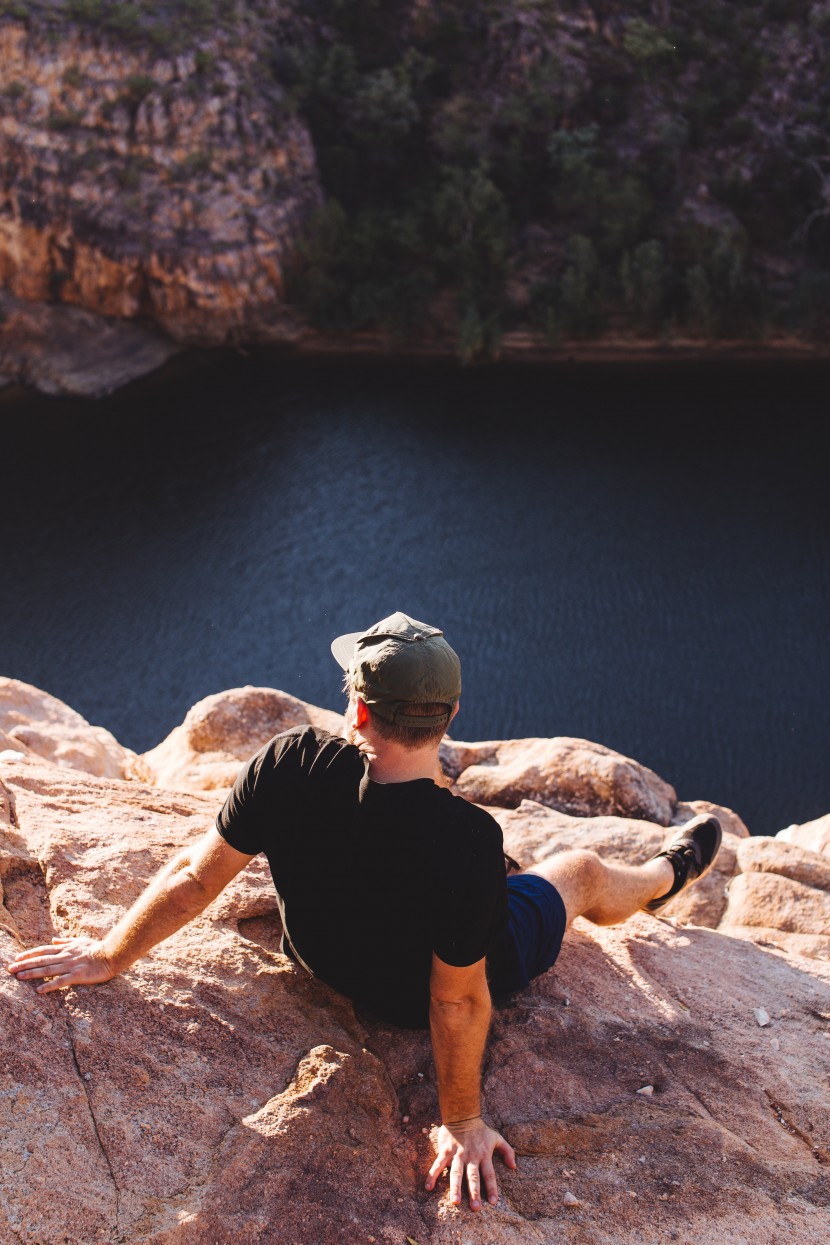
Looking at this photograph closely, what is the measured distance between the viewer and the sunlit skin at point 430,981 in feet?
10.6

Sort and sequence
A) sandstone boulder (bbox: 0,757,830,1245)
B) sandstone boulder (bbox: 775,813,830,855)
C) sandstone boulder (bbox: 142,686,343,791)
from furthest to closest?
sandstone boulder (bbox: 775,813,830,855) → sandstone boulder (bbox: 142,686,343,791) → sandstone boulder (bbox: 0,757,830,1245)

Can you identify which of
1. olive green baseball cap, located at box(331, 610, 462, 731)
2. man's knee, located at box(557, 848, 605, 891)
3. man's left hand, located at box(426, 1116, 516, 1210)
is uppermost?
olive green baseball cap, located at box(331, 610, 462, 731)

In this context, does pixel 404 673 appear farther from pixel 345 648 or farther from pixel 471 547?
pixel 471 547

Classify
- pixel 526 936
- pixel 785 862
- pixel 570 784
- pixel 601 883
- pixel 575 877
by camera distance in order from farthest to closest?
1. pixel 570 784
2. pixel 785 862
3. pixel 601 883
4. pixel 575 877
5. pixel 526 936

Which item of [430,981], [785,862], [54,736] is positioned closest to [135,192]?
[54,736]

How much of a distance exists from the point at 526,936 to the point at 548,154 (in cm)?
2693

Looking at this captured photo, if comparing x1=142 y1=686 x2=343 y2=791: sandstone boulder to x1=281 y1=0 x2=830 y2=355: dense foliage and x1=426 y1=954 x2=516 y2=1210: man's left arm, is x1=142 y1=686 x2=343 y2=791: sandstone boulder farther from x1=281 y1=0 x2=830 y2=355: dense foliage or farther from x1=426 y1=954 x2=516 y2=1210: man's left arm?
x1=281 y1=0 x2=830 y2=355: dense foliage

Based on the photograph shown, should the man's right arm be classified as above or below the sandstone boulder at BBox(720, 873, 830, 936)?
above

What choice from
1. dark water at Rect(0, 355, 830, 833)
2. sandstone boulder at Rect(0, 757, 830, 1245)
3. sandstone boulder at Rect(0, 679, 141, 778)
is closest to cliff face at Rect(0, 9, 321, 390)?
dark water at Rect(0, 355, 830, 833)

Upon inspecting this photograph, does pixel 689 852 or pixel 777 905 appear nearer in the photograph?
pixel 689 852

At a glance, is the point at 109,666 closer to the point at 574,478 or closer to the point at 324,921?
the point at 574,478

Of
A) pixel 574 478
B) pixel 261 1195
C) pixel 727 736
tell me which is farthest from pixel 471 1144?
pixel 574 478

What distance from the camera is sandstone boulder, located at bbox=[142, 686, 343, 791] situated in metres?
7.67

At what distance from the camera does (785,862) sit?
6699 millimetres
